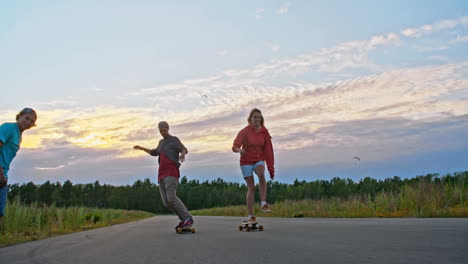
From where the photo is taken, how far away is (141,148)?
A: 9930mm

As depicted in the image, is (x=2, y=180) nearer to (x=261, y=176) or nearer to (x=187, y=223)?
(x=187, y=223)

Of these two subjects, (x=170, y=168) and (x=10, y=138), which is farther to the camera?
(x=170, y=168)

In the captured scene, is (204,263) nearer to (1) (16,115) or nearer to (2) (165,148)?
(1) (16,115)

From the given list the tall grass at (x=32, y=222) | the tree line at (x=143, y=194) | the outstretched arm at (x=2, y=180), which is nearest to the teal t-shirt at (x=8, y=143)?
the outstretched arm at (x=2, y=180)

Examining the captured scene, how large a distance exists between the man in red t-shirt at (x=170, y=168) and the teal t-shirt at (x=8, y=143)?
349cm

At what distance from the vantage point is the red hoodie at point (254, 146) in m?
9.13

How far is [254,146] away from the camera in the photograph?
9.15 meters

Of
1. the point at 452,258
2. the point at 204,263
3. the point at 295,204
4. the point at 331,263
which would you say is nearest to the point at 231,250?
the point at 204,263

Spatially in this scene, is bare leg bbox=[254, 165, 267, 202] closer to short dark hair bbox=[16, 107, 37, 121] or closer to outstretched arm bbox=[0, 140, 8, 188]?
short dark hair bbox=[16, 107, 37, 121]

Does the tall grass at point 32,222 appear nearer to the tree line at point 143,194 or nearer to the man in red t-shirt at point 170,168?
the man in red t-shirt at point 170,168

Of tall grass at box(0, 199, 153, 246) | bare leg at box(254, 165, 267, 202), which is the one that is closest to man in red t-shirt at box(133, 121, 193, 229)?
bare leg at box(254, 165, 267, 202)

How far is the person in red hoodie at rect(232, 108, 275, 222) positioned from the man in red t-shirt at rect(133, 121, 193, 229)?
122cm

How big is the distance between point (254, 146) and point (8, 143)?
14.8 feet

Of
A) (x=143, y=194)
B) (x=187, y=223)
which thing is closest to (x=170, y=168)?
(x=187, y=223)
